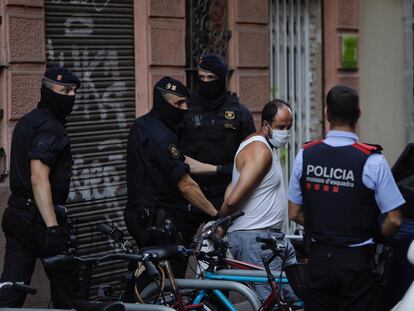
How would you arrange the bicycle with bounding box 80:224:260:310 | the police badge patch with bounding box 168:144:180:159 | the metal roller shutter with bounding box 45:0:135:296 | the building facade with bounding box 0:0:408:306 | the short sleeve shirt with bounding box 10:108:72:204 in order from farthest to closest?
the metal roller shutter with bounding box 45:0:135:296 → the building facade with bounding box 0:0:408:306 → the police badge patch with bounding box 168:144:180:159 → the short sleeve shirt with bounding box 10:108:72:204 → the bicycle with bounding box 80:224:260:310

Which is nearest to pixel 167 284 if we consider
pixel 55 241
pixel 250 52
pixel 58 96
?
pixel 55 241

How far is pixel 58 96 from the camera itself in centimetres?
676

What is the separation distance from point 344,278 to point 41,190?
2169 millimetres

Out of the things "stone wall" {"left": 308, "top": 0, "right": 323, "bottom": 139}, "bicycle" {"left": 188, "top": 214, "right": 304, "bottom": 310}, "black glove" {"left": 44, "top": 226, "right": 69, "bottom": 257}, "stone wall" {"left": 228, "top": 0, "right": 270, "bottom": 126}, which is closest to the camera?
"bicycle" {"left": 188, "top": 214, "right": 304, "bottom": 310}

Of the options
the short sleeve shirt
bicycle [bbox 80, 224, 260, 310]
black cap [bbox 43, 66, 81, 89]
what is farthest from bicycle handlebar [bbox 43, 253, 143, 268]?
black cap [bbox 43, 66, 81, 89]

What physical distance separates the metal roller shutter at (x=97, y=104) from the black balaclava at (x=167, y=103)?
1.97 m

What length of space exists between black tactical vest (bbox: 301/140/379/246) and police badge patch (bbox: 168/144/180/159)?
159 centimetres

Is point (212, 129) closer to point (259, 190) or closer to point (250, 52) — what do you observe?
point (259, 190)

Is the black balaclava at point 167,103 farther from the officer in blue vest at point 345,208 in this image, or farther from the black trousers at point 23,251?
the officer in blue vest at point 345,208

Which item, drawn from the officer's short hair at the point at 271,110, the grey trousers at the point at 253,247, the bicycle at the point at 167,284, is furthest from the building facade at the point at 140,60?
the bicycle at the point at 167,284

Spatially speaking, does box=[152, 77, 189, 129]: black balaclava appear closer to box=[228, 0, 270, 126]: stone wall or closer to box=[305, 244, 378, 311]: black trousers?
box=[305, 244, 378, 311]: black trousers

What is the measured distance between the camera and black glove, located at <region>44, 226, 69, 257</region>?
6504 mm

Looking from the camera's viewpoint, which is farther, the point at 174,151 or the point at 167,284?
the point at 174,151

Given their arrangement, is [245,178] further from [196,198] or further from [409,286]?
[409,286]
